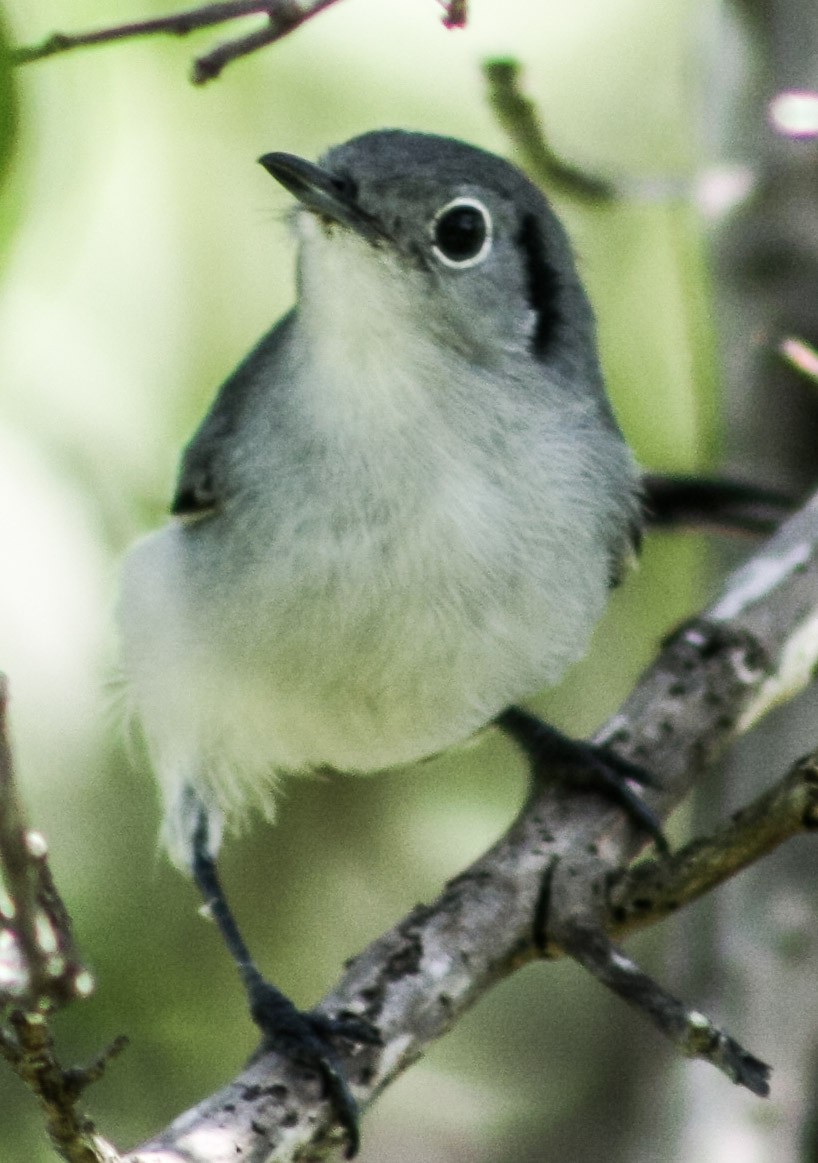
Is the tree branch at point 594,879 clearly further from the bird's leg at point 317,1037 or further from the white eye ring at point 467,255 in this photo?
the white eye ring at point 467,255

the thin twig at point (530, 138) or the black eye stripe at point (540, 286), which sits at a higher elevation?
the thin twig at point (530, 138)

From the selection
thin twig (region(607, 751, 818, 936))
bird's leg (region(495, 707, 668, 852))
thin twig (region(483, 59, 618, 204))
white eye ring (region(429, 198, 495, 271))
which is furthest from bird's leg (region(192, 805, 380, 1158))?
thin twig (region(483, 59, 618, 204))

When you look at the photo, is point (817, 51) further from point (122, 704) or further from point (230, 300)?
point (122, 704)

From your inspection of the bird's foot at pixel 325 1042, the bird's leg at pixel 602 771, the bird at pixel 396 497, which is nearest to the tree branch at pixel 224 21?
the bird at pixel 396 497

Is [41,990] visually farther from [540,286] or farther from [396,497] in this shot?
[540,286]

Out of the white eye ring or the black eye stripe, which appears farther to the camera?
the black eye stripe

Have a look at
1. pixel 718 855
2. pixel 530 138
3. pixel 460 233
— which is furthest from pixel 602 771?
pixel 530 138

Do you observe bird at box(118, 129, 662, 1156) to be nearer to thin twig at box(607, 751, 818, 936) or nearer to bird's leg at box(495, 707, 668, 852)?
bird's leg at box(495, 707, 668, 852)

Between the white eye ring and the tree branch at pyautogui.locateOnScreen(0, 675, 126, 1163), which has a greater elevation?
the white eye ring
